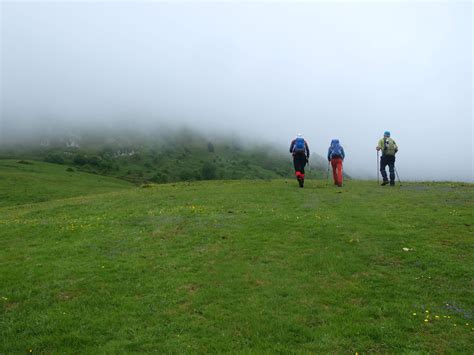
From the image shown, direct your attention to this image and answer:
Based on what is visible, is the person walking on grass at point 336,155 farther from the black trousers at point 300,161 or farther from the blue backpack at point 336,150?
the black trousers at point 300,161

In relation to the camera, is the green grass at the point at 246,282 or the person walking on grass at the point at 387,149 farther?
the person walking on grass at the point at 387,149

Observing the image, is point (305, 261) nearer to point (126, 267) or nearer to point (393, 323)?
point (393, 323)

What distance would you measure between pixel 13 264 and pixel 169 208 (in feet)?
43.4

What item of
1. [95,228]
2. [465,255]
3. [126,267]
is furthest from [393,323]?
[95,228]

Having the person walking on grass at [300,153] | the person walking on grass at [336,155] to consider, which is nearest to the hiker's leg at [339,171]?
the person walking on grass at [336,155]

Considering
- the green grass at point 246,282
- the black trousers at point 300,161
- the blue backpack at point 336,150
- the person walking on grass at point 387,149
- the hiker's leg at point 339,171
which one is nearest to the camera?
the green grass at point 246,282

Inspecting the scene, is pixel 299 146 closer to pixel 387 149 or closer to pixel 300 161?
pixel 300 161

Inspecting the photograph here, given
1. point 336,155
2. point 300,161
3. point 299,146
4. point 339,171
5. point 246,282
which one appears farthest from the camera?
point 339,171

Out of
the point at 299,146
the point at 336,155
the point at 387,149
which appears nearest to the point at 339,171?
the point at 336,155

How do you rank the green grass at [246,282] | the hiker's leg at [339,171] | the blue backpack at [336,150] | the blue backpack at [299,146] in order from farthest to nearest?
the hiker's leg at [339,171] → the blue backpack at [336,150] → the blue backpack at [299,146] → the green grass at [246,282]

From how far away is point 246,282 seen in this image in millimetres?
14781

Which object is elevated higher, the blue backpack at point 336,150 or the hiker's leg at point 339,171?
the blue backpack at point 336,150

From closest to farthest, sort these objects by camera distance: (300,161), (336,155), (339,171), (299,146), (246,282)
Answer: (246,282) → (299,146) → (300,161) → (336,155) → (339,171)

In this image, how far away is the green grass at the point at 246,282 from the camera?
1111 centimetres
